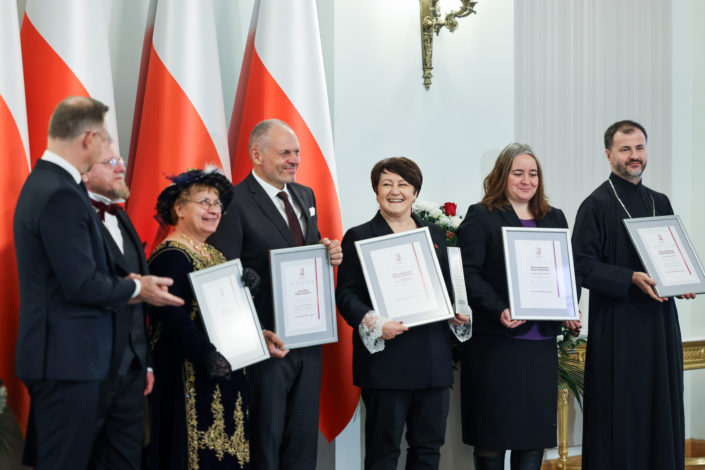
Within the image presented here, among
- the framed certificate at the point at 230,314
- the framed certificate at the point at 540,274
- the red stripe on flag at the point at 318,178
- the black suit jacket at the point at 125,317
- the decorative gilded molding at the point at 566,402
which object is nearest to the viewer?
the black suit jacket at the point at 125,317

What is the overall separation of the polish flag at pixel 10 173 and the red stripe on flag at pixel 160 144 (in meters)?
0.56

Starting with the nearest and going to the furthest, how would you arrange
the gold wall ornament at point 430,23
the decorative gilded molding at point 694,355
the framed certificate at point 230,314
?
the framed certificate at point 230,314, the gold wall ornament at point 430,23, the decorative gilded molding at point 694,355

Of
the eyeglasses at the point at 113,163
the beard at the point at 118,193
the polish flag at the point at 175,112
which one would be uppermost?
the polish flag at the point at 175,112

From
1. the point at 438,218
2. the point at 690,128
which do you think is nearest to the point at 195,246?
the point at 438,218

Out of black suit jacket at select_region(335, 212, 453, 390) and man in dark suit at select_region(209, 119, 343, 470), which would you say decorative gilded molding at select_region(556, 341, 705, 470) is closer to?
black suit jacket at select_region(335, 212, 453, 390)

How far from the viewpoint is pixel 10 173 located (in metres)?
2.72

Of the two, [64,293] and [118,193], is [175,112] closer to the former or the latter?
[118,193]

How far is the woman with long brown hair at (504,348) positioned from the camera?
3.30 metres

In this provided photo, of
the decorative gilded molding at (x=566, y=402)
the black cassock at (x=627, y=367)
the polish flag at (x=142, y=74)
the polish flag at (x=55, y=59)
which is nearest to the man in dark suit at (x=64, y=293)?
the polish flag at (x=55, y=59)

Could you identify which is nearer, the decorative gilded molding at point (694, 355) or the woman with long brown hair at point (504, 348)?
the woman with long brown hair at point (504, 348)

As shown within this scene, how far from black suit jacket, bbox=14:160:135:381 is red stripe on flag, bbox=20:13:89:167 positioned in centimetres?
84

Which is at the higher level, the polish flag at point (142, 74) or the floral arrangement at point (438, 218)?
the polish flag at point (142, 74)

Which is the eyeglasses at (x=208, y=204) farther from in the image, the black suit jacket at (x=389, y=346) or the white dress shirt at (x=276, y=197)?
the black suit jacket at (x=389, y=346)

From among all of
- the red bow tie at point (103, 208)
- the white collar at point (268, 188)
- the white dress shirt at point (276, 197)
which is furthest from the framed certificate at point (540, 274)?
the red bow tie at point (103, 208)
